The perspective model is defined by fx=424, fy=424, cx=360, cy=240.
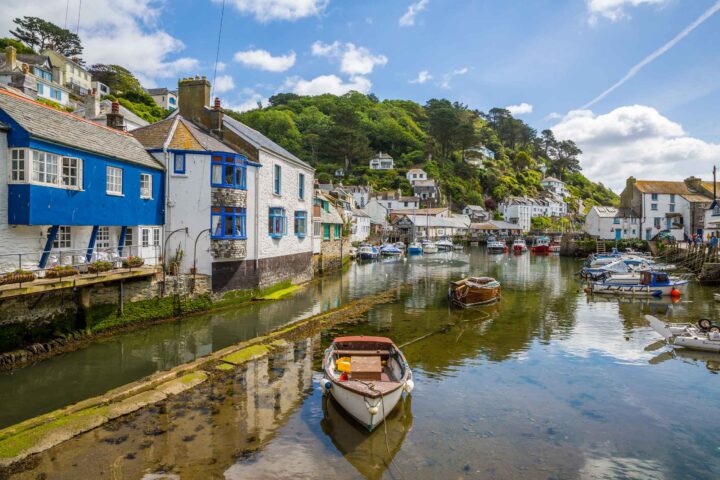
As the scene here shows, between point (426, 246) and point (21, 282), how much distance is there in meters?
67.5

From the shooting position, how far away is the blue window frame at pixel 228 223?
22.6 m

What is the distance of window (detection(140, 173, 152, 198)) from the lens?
68.2 ft

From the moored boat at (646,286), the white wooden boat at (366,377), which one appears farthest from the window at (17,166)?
the moored boat at (646,286)

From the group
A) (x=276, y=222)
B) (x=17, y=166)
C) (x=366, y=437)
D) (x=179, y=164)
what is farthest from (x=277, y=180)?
(x=366, y=437)

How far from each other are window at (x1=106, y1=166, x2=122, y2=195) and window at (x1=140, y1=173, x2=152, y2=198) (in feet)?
4.87

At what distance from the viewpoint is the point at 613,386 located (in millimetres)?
14148

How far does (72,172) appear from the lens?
1669 cm

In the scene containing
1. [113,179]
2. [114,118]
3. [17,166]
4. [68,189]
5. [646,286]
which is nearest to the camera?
[17,166]

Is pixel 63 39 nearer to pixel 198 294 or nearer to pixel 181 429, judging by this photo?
pixel 198 294

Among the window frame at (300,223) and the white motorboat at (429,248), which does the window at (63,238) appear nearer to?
the window frame at (300,223)

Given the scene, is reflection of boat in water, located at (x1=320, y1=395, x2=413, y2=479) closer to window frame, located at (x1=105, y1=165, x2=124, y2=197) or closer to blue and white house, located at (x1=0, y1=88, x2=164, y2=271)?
blue and white house, located at (x1=0, y1=88, x2=164, y2=271)

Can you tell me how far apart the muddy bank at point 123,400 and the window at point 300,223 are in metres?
13.5

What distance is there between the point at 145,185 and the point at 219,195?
3.55m

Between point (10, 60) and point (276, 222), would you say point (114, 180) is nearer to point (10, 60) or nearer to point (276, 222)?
point (276, 222)
